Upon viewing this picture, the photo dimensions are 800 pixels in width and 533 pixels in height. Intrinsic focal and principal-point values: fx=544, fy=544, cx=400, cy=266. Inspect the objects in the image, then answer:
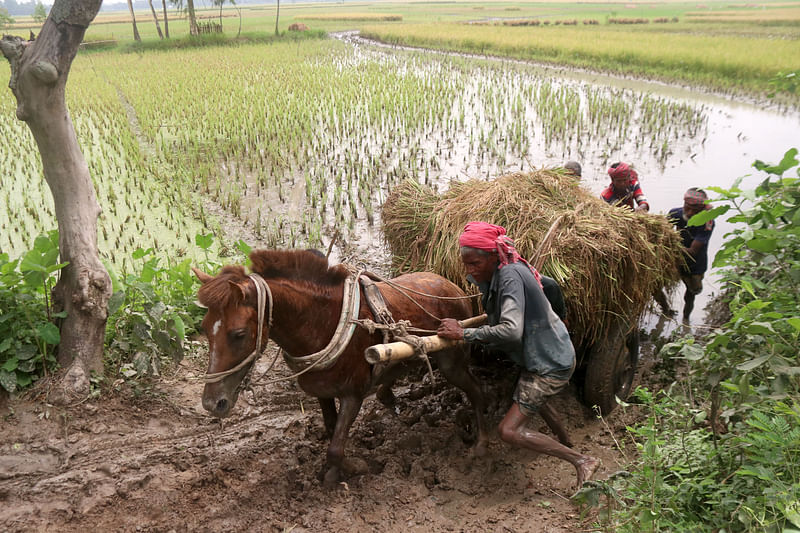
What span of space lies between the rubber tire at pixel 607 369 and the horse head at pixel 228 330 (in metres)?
2.29

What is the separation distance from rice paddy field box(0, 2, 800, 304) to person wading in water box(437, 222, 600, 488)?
2.69m

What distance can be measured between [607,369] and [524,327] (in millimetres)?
1114

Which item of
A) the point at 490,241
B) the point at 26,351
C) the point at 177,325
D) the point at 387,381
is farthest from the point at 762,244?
the point at 26,351

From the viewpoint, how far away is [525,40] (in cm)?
2427

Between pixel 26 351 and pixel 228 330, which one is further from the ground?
pixel 228 330

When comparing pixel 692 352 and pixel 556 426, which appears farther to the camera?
pixel 556 426

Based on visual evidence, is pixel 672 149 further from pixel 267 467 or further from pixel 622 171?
pixel 267 467

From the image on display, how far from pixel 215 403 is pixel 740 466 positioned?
93.7 inches

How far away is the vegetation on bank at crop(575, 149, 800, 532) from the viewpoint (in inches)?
82.8

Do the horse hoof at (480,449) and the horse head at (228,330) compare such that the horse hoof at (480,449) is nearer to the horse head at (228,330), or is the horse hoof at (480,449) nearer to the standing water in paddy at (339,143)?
the horse head at (228,330)

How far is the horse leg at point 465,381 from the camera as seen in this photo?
332 centimetres

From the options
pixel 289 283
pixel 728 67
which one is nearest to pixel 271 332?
pixel 289 283

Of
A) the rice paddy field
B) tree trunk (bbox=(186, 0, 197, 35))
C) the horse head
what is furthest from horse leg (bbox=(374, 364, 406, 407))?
tree trunk (bbox=(186, 0, 197, 35))

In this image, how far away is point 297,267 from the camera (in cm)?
287
